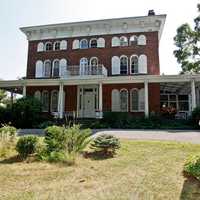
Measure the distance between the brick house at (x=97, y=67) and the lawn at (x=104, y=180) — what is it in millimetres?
14538

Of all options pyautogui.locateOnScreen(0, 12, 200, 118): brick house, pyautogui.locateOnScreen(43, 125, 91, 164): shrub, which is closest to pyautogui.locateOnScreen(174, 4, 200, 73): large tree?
pyautogui.locateOnScreen(0, 12, 200, 118): brick house

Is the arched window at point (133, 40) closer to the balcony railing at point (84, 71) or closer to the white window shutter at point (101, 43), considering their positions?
the white window shutter at point (101, 43)

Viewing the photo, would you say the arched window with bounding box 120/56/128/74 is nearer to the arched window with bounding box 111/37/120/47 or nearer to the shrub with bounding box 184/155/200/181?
the arched window with bounding box 111/37/120/47

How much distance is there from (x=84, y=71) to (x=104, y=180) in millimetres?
19543

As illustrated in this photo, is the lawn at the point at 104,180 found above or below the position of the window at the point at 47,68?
below

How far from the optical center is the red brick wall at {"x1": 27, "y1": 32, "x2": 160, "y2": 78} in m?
24.6

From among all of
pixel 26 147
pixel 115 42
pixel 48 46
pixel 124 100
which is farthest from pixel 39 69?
pixel 26 147

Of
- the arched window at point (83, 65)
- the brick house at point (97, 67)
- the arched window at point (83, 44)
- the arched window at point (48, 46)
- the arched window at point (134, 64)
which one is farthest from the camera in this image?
the arched window at point (48, 46)

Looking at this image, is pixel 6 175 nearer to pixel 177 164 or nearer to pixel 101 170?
pixel 101 170

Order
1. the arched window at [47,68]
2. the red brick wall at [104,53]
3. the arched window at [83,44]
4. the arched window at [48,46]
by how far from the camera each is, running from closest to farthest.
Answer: the red brick wall at [104,53] < the arched window at [83,44] < the arched window at [47,68] < the arched window at [48,46]

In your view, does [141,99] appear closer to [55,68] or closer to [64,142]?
[55,68]

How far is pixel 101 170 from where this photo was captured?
6844 millimetres

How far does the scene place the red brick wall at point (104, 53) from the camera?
2461cm

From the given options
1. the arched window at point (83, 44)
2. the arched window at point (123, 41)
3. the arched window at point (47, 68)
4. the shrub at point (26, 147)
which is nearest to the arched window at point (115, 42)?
the arched window at point (123, 41)
